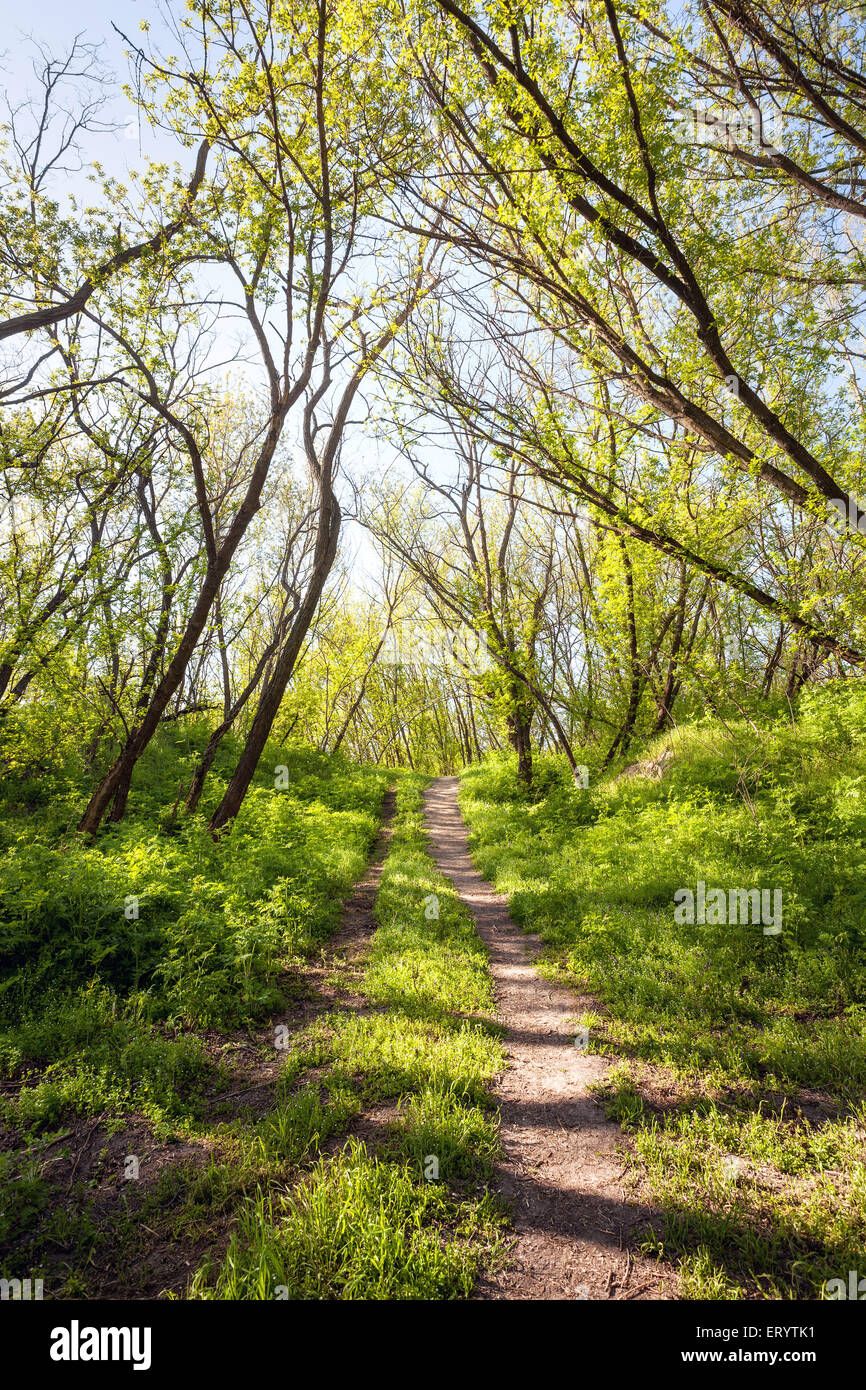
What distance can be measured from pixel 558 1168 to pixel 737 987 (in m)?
2.59

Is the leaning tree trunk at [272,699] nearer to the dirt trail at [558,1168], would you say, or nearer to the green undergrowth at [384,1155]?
the green undergrowth at [384,1155]

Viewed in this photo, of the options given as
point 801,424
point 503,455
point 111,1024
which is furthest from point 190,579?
point 801,424

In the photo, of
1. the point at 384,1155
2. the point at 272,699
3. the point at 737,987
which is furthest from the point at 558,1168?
the point at 272,699

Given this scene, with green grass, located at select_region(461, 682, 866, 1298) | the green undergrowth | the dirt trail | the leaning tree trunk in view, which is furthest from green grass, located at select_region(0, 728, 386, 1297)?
green grass, located at select_region(461, 682, 866, 1298)

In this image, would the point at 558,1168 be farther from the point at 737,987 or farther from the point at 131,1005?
the point at 131,1005

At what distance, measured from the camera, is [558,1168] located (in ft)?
10.8

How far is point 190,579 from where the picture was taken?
34.2 feet

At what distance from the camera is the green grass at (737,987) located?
9.22ft

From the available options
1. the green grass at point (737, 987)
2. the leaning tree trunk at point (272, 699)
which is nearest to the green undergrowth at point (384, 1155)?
the green grass at point (737, 987)

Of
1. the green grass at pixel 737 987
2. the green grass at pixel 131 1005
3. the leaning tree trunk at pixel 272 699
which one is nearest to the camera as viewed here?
the green grass at pixel 737 987

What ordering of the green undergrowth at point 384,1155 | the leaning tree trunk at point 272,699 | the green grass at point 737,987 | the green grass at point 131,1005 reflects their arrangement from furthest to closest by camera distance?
the leaning tree trunk at point 272,699
the green grass at point 131,1005
the green grass at point 737,987
the green undergrowth at point 384,1155

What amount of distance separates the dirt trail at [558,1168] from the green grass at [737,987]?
0.57ft

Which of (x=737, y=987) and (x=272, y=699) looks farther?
(x=272, y=699)
